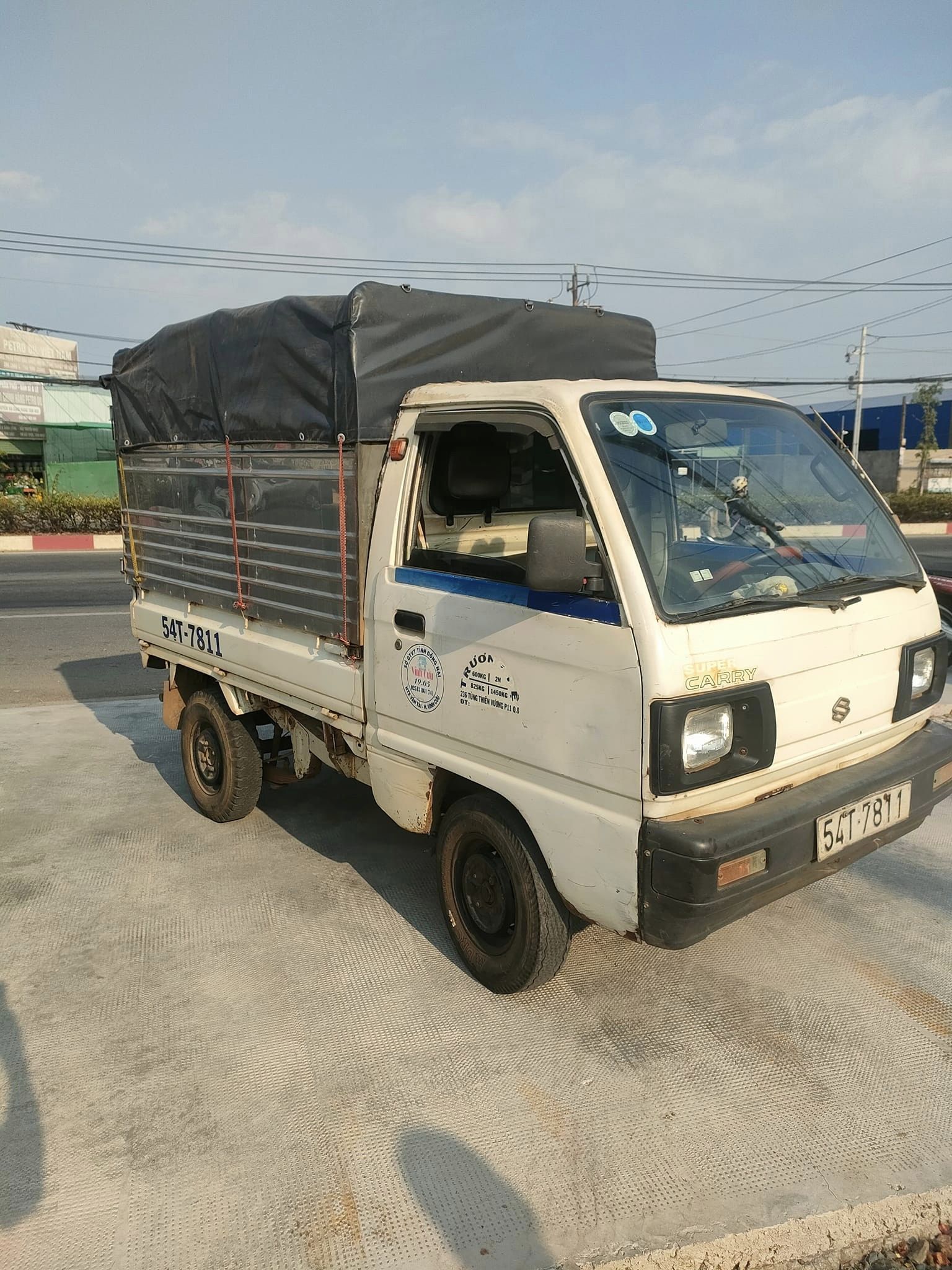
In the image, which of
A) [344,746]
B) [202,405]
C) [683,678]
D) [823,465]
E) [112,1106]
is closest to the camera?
[683,678]

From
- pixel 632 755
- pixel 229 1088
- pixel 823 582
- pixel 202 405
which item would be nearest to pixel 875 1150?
pixel 632 755

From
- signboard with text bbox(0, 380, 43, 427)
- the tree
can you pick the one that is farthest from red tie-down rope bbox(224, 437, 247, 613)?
the tree

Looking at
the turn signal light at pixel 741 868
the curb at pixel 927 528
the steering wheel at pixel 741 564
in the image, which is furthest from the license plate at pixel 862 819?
the curb at pixel 927 528

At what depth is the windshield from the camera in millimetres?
2723

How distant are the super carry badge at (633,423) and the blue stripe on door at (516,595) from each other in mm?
593

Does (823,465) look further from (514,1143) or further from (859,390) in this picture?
(859,390)

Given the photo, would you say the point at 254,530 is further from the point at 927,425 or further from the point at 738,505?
the point at 927,425

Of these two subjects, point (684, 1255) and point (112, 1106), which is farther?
point (112, 1106)

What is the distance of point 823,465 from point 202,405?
9.54 feet

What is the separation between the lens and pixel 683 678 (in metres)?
2.44

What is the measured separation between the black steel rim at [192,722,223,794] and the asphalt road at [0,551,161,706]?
2987 mm

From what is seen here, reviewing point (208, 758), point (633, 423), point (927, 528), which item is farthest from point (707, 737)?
point (927, 528)

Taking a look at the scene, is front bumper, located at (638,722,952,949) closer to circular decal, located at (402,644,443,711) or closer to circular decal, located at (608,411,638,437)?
circular decal, located at (402,644,443,711)

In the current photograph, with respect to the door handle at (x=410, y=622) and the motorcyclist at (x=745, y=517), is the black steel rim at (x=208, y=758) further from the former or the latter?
the motorcyclist at (x=745, y=517)
